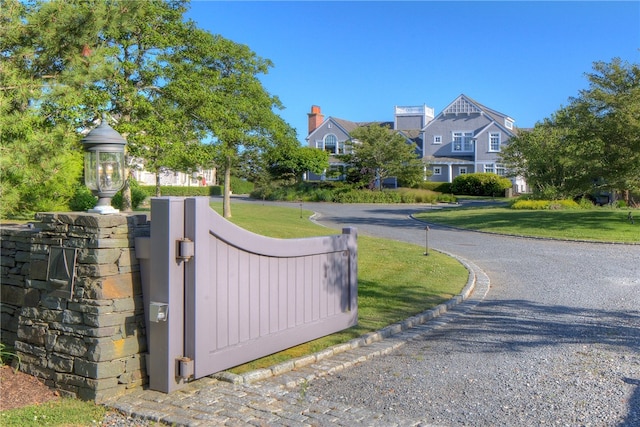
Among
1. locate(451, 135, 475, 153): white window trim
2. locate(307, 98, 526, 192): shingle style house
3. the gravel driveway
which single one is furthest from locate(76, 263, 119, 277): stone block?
locate(451, 135, 475, 153): white window trim

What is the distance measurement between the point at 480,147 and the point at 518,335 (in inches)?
1949

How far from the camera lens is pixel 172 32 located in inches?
661

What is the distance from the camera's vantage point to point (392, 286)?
10289 millimetres

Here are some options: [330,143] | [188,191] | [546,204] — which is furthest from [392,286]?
[330,143]

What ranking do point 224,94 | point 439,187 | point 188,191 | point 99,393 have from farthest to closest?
point 439,187 → point 188,191 → point 224,94 → point 99,393

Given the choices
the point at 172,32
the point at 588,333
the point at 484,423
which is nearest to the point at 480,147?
the point at 172,32

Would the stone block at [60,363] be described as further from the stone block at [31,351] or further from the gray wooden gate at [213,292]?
the gray wooden gate at [213,292]

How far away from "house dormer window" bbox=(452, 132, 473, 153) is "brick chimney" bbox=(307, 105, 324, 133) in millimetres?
15064

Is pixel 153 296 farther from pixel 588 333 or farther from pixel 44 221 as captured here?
pixel 588 333

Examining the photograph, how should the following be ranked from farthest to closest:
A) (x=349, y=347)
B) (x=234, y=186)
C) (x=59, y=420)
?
1. (x=234, y=186)
2. (x=349, y=347)
3. (x=59, y=420)

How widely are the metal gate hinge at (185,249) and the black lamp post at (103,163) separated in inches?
40.5

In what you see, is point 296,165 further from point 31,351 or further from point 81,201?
point 31,351

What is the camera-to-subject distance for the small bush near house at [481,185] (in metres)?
48.6

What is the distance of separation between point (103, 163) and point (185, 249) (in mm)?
1392
